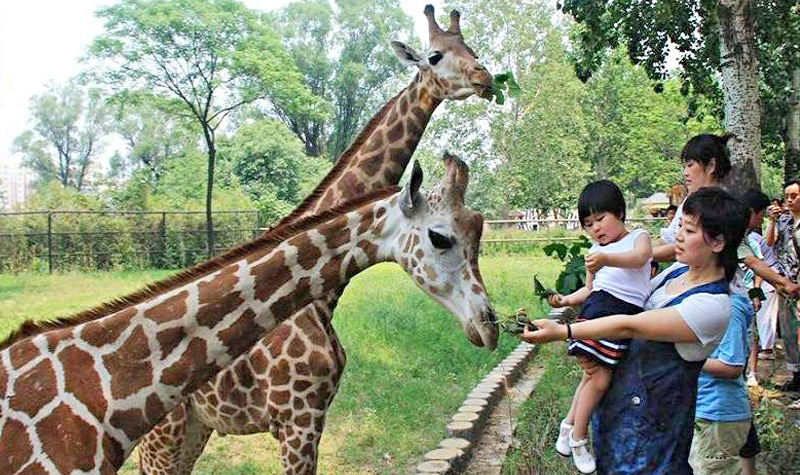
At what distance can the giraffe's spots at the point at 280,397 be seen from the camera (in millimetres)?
3588

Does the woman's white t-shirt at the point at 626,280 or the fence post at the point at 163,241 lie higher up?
the woman's white t-shirt at the point at 626,280

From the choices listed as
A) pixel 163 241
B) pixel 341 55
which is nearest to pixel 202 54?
pixel 163 241

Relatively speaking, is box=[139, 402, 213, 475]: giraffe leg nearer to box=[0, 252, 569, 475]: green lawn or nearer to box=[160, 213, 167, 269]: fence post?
box=[0, 252, 569, 475]: green lawn

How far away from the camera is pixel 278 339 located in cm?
369

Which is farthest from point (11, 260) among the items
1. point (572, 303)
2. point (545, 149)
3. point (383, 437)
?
point (545, 149)

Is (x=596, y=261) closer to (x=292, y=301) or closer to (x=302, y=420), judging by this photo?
(x=292, y=301)

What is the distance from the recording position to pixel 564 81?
36.4 meters

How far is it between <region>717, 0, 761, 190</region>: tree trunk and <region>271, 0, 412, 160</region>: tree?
146ft

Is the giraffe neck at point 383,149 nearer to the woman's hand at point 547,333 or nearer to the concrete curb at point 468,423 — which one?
the concrete curb at point 468,423

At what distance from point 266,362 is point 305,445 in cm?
48

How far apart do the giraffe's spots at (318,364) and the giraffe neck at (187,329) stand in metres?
0.94

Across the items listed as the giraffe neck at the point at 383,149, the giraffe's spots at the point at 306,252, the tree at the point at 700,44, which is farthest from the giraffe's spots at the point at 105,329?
the tree at the point at 700,44

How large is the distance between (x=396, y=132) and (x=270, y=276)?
6.20 feet

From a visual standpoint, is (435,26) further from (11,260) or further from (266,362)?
(11,260)
